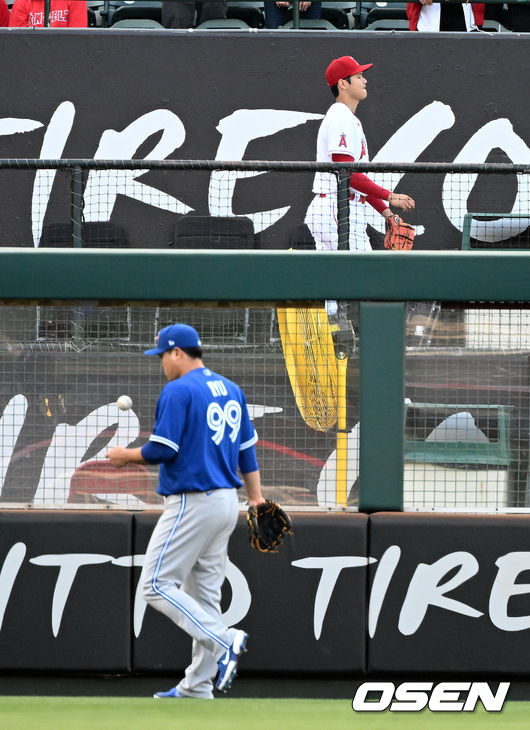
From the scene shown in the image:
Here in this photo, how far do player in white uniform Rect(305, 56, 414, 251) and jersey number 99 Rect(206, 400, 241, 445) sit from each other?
1.55 m

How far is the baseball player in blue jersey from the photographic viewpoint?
192 inches

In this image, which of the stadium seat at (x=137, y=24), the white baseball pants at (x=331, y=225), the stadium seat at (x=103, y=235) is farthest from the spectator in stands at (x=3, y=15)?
the white baseball pants at (x=331, y=225)

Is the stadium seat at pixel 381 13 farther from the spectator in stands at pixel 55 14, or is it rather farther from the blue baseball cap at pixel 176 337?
the blue baseball cap at pixel 176 337

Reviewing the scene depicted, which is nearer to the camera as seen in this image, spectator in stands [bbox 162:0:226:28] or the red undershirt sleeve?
the red undershirt sleeve

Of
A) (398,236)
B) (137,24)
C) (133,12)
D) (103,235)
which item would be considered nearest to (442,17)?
(137,24)

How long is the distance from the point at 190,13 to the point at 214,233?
3590mm

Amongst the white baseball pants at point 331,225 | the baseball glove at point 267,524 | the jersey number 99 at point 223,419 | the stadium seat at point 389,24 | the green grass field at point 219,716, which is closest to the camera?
the green grass field at point 219,716

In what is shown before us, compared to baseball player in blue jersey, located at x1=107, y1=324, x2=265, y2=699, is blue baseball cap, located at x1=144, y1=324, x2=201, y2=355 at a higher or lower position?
higher

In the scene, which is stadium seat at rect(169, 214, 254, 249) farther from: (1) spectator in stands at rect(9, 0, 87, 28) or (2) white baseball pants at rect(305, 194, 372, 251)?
(1) spectator in stands at rect(9, 0, 87, 28)

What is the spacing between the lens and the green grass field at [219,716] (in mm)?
4285

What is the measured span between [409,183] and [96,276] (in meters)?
3.66

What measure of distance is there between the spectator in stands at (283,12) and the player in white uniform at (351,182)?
2799mm

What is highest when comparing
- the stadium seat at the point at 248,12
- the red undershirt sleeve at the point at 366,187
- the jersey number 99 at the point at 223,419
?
the stadium seat at the point at 248,12

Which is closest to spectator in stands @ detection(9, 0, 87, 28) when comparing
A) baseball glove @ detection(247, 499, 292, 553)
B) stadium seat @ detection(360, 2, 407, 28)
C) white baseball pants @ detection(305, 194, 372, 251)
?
stadium seat @ detection(360, 2, 407, 28)
